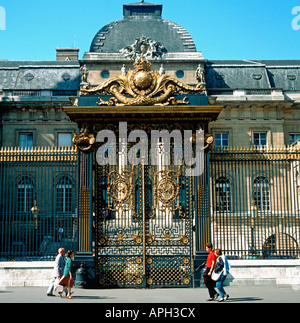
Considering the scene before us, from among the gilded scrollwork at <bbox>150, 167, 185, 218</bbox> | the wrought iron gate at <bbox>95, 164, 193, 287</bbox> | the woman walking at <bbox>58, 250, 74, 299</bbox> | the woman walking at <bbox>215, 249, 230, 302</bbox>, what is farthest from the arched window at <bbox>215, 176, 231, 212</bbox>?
the woman walking at <bbox>58, 250, 74, 299</bbox>

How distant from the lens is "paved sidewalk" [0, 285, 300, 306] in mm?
11758

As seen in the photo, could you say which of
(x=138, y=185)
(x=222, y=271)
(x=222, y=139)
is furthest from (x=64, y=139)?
(x=222, y=271)

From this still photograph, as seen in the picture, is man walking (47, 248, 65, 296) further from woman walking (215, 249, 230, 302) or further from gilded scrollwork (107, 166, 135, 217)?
woman walking (215, 249, 230, 302)

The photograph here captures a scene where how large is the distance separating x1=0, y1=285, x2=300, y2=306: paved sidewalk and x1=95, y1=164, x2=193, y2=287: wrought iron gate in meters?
0.52

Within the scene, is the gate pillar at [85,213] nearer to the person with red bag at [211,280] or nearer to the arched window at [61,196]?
the arched window at [61,196]

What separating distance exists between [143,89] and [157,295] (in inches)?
221

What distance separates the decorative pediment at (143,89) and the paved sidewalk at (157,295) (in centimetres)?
508

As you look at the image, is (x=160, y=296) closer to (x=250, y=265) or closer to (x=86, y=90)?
(x=250, y=265)

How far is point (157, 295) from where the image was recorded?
1276 cm

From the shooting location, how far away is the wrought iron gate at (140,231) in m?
14.4

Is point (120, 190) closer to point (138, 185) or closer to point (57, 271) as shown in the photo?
point (138, 185)

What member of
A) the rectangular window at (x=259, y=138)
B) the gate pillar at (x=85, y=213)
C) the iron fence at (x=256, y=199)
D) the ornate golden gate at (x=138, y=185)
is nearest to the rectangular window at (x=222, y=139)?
the rectangular window at (x=259, y=138)
